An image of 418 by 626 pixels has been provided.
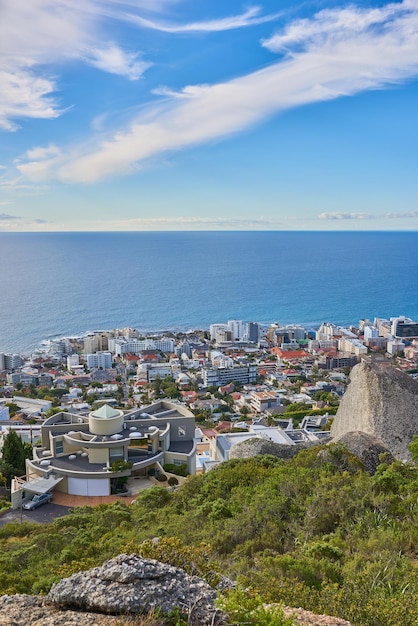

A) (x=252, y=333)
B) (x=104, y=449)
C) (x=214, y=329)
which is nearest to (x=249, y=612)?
(x=104, y=449)

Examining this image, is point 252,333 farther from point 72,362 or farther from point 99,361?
point 72,362

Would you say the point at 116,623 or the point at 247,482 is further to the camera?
the point at 247,482

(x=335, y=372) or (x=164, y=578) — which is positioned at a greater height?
(x=164, y=578)

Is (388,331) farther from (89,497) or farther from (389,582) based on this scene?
(389,582)

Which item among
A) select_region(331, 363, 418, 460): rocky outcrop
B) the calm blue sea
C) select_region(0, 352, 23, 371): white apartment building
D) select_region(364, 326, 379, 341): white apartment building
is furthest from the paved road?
select_region(364, 326, 379, 341): white apartment building

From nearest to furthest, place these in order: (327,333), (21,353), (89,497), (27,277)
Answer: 1. (89,497)
2. (21,353)
3. (327,333)
4. (27,277)

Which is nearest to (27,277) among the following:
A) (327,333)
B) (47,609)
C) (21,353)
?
(21,353)

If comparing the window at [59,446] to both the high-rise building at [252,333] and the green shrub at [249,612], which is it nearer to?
the green shrub at [249,612]
